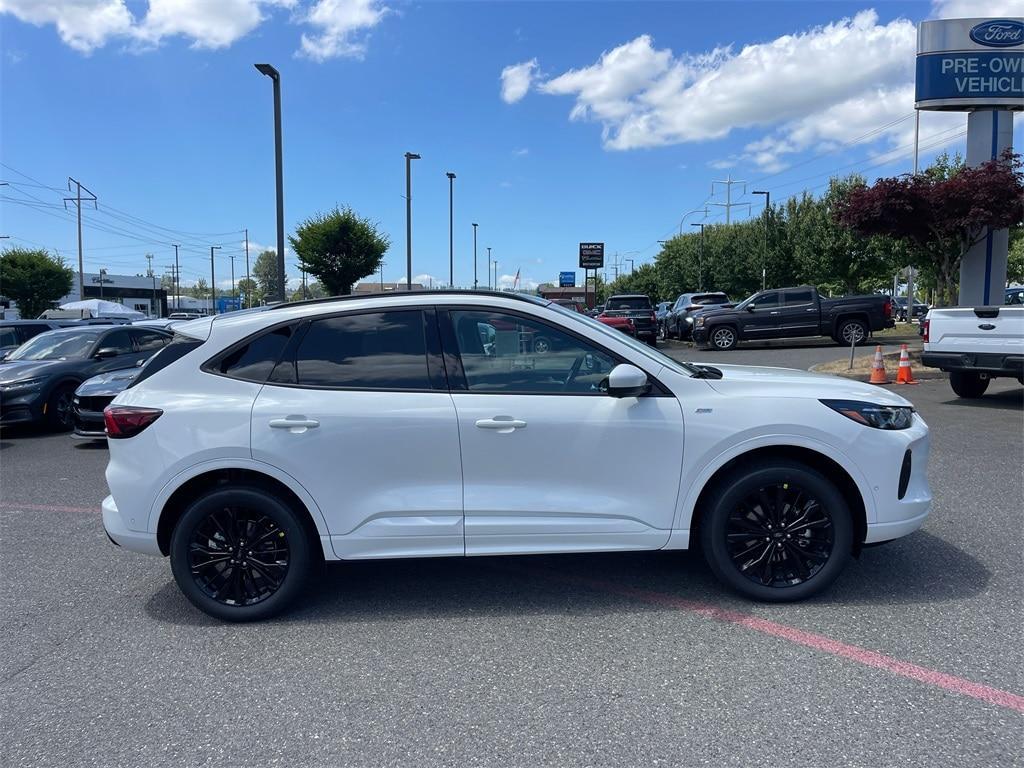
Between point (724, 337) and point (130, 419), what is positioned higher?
point (724, 337)

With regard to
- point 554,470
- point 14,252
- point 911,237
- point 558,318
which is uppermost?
point 14,252

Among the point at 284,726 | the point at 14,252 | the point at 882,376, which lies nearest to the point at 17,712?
the point at 284,726

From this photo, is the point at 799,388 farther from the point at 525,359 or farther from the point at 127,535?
the point at 127,535

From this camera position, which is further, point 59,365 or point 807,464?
point 59,365

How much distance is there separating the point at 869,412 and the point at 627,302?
2443 cm

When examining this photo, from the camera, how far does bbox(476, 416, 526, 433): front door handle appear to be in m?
3.80

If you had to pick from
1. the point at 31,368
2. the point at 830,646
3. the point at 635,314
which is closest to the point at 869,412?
the point at 830,646

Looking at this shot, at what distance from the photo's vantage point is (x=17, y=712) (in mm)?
3162

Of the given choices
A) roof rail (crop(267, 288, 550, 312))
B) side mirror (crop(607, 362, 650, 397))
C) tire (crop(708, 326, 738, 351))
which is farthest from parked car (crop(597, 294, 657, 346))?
side mirror (crop(607, 362, 650, 397))

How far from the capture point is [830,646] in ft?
11.6

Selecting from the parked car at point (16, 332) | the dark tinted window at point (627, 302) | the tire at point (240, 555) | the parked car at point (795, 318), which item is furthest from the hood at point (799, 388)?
the dark tinted window at point (627, 302)

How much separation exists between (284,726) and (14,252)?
2598 inches

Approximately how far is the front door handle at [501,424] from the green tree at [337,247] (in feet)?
87.2

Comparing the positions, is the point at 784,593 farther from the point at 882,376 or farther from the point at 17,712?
the point at 882,376
